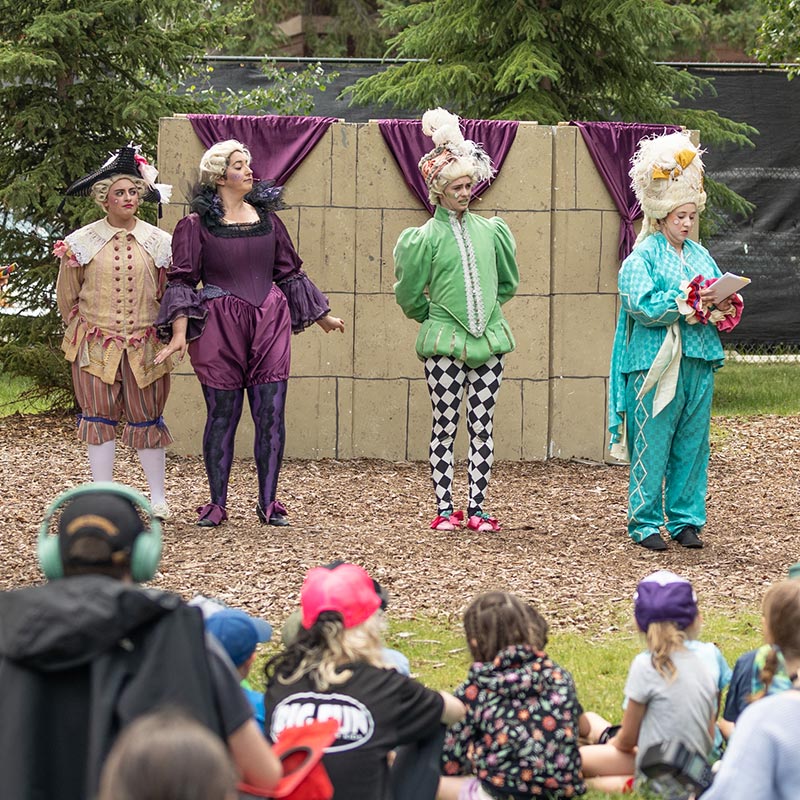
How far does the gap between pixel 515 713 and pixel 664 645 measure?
448 mm

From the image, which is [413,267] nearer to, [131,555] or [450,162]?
[450,162]

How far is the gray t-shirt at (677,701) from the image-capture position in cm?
375

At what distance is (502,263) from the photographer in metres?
7.16

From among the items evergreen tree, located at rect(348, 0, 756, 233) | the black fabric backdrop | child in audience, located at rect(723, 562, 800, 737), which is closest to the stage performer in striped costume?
child in audience, located at rect(723, 562, 800, 737)

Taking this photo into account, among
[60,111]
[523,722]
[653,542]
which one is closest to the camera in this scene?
[523,722]

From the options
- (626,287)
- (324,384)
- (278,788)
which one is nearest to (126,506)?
(278,788)

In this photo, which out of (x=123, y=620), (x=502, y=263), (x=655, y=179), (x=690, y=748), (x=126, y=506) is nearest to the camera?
(x=123, y=620)

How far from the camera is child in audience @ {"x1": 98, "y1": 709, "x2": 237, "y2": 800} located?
1954 millimetres

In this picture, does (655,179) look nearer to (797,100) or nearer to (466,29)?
(466,29)

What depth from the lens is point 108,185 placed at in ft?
23.0

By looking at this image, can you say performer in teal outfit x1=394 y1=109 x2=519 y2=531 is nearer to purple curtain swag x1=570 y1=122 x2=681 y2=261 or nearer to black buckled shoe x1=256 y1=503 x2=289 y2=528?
black buckled shoe x1=256 y1=503 x2=289 y2=528

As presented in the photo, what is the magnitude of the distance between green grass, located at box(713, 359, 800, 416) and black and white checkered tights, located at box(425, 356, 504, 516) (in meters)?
4.61

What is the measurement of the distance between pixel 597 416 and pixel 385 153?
2138 millimetres

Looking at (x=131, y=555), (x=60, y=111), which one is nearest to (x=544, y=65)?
(x=60, y=111)
